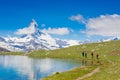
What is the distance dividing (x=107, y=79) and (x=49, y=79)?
3406 cm

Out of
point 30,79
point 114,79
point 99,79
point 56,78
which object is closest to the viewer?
point 114,79

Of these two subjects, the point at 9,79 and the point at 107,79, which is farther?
the point at 9,79

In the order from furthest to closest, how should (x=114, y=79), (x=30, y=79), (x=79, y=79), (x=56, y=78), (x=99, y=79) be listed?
(x=30, y=79) < (x=56, y=78) < (x=79, y=79) < (x=99, y=79) < (x=114, y=79)

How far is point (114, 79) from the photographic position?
3201 inches

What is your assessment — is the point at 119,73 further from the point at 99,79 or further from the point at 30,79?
the point at 30,79

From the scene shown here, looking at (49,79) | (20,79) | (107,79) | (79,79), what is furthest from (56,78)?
(107,79)

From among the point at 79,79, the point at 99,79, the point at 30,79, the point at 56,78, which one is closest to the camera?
the point at 99,79

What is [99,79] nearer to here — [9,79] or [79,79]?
[79,79]

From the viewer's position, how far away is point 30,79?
→ 4884 inches

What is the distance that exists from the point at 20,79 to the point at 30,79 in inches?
190

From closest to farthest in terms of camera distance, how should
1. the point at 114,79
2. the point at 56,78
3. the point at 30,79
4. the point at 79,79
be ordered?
1. the point at 114,79
2. the point at 79,79
3. the point at 56,78
4. the point at 30,79

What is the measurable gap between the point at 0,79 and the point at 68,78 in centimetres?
3736

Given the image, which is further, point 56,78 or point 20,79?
point 20,79

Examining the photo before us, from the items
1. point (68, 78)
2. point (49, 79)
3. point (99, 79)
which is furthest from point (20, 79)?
point (99, 79)
